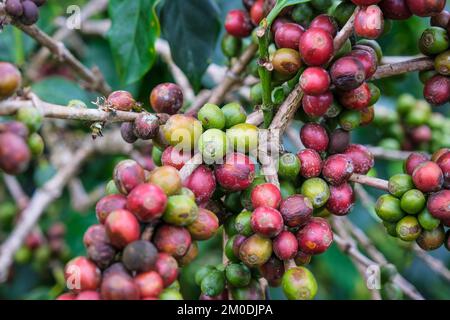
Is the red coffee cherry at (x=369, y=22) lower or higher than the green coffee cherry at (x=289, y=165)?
higher

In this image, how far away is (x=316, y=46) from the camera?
1.12m

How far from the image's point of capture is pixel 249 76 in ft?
6.00

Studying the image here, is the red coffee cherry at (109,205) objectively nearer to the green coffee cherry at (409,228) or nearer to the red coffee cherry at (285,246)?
the red coffee cherry at (285,246)

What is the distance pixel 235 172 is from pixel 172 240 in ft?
0.72

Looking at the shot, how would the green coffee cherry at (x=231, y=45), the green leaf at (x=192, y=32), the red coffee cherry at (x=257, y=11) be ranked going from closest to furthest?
the red coffee cherry at (x=257, y=11) < the green coffee cherry at (x=231, y=45) < the green leaf at (x=192, y=32)

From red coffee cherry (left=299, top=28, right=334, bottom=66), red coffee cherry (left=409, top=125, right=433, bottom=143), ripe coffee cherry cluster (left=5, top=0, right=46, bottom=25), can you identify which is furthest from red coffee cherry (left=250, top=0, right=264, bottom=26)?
red coffee cherry (left=409, top=125, right=433, bottom=143)

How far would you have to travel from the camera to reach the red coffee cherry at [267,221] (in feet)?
3.41

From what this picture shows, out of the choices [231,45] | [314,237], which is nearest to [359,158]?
[314,237]

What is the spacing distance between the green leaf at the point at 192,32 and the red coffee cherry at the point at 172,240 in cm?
94

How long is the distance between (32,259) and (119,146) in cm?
102

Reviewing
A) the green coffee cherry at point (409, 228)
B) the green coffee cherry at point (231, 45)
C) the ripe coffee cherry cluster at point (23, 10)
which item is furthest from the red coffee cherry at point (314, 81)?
the ripe coffee cherry cluster at point (23, 10)

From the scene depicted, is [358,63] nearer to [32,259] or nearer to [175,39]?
[175,39]

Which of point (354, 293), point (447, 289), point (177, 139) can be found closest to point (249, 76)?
point (177, 139)

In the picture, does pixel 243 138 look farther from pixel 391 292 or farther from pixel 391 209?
pixel 391 292
